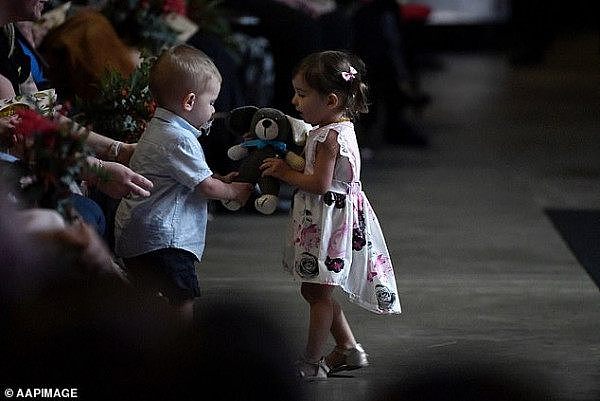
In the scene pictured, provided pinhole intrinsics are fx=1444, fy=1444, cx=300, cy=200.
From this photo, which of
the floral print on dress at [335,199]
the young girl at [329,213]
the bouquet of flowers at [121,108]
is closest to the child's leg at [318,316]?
the young girl at [329,213]

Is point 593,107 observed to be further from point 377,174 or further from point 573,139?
point 377,174

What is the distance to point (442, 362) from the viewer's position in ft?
14.2

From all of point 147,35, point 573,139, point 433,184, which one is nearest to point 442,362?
point 147,35

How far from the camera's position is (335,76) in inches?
161

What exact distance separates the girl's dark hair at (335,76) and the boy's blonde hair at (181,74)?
27cm

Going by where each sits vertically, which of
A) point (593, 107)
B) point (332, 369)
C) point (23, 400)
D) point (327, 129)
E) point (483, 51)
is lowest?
point (483, 51)

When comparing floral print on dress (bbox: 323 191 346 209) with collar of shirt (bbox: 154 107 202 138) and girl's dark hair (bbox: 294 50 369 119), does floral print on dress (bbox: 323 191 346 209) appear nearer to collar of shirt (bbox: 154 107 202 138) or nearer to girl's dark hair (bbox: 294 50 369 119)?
girl's dark hair (bbox: 294 50 369 119)

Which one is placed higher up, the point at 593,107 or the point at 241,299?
the point at 241,299

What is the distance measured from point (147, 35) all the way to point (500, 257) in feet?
5.83

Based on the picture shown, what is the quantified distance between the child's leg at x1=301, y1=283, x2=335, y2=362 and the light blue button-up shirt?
1.33 feet

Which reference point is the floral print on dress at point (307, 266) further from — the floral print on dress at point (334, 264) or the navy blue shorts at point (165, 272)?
the navy blue shorts at point (165, 272)

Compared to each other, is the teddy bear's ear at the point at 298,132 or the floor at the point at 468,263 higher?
the teddy bear's ear at the point at 298,132

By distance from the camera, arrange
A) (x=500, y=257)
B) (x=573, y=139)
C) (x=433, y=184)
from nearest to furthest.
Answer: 1. (x=500, y=257)
2. (x=433, y=184)
3. (x=573, y=139)

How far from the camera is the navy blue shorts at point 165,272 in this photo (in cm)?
423
